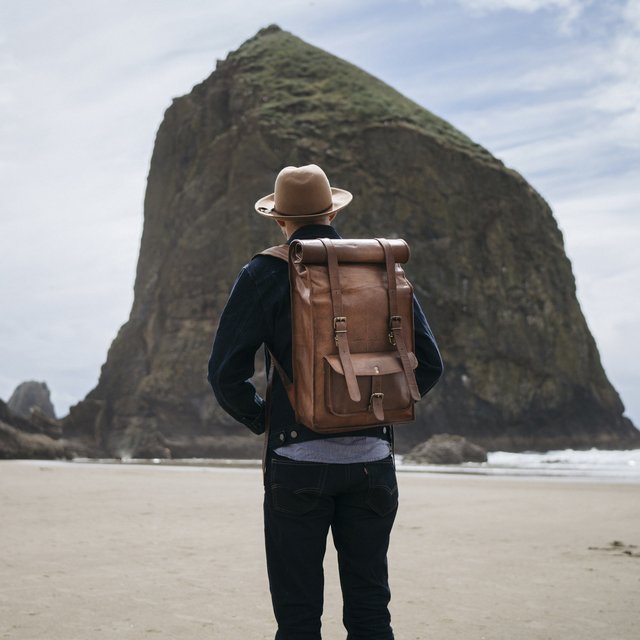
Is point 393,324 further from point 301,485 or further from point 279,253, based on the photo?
point 301,485

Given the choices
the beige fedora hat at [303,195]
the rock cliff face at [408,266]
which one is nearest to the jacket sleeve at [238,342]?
the beige fedora hat at [303,195]

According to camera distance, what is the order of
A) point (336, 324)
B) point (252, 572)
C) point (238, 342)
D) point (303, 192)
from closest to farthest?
1. point (336, 324)
2. point (238, 342)
3. point (303, 192)
4. point (252, 572)

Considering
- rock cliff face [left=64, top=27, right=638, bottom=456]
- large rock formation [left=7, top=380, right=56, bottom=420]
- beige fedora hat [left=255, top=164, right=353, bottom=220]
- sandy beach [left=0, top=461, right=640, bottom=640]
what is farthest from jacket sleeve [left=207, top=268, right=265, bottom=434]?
large rock formation [left=7, top=380, right=56, bottom=420]

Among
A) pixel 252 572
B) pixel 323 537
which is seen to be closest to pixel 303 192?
pixel 323 537

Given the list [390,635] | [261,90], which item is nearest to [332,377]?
[390,635]

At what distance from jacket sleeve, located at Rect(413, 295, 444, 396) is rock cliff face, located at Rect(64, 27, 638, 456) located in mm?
47109

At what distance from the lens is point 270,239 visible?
5347 centimetres

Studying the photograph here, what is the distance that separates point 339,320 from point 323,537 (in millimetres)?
700

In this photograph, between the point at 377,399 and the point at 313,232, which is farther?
the point at 313,232

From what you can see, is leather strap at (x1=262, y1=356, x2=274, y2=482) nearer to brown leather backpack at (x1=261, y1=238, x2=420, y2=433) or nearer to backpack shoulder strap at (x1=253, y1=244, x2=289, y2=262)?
brown leather backpack at (x1=261, y1=238, x2=420, y2=433)

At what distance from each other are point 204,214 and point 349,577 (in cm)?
5511

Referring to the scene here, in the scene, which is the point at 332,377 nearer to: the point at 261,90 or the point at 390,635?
the point at 390,635

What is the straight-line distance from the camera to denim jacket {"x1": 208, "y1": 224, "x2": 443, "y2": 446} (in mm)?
2846

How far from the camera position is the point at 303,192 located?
3.08m
